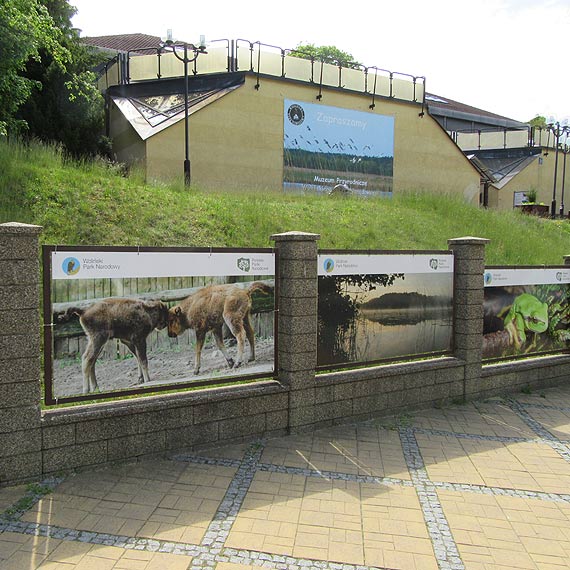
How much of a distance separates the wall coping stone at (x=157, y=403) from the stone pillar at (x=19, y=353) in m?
0.22

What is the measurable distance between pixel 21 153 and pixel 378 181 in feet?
56.7

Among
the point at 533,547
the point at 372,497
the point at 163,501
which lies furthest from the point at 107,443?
the point at 533,547

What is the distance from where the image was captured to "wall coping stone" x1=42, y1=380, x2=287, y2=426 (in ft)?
15.8

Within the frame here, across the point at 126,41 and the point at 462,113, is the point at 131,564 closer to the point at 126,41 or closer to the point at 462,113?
the point at 126,41

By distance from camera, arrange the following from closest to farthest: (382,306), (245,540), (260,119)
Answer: (245,540), (382,306), (260,119)

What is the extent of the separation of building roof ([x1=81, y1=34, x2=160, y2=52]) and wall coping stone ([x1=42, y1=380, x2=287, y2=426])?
142 ft

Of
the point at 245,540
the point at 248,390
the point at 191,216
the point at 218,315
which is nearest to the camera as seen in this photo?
the point at 245,540

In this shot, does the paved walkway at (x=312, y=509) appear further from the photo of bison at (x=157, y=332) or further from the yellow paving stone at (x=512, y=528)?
the photo of bison at (x=157, y=332)

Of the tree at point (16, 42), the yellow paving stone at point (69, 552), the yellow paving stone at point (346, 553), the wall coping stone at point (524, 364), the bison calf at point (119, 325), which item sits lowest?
the yellow paving stone at point (346, 553)

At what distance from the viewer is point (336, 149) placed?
80.8 feet

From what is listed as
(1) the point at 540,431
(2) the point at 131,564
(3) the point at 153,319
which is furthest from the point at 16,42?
(1) the point at 540,431

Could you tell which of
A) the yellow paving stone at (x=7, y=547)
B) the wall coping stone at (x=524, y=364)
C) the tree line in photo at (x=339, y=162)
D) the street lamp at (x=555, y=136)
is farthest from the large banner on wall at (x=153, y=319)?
the street lamp at (x=555, y=136)

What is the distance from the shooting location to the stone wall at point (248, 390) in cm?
459

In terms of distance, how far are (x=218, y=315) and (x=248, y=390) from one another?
0.90 meters
